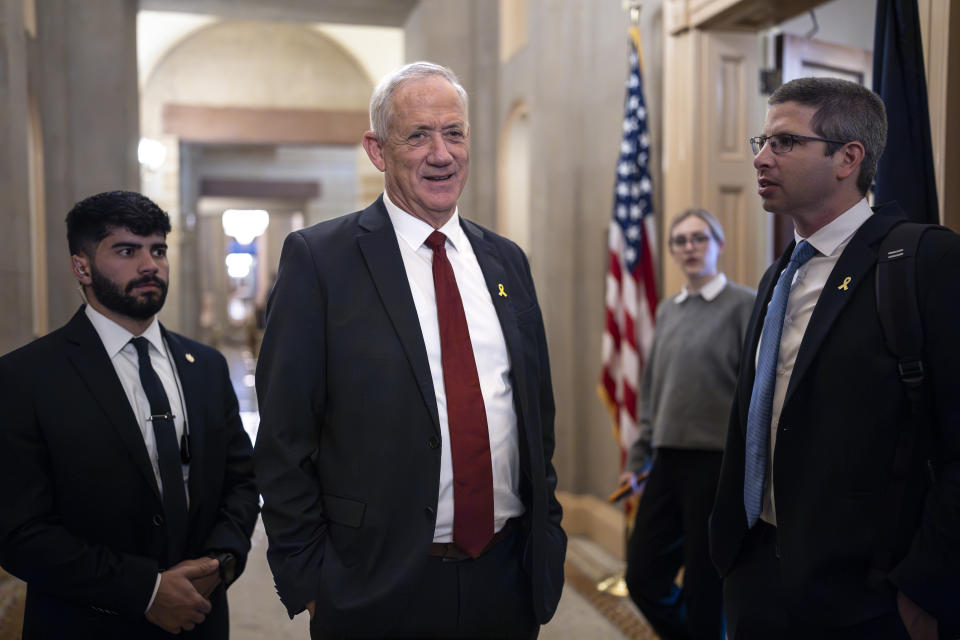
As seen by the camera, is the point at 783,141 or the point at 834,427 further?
the point at 783,141

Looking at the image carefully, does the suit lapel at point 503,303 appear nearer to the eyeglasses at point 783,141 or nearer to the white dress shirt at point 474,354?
the white dress shirt at point 474,354

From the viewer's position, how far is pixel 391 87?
1824mm

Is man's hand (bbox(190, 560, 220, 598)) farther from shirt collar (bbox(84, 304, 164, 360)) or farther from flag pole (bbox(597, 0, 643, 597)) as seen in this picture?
flag pole (bbox(597, 0, 643, 597))

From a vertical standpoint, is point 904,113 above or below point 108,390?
above

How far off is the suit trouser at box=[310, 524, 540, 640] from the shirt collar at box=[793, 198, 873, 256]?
1004mm

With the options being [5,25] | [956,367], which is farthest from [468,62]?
[956,367]

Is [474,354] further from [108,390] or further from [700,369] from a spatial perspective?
[700,369]

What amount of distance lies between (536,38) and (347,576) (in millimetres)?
4994

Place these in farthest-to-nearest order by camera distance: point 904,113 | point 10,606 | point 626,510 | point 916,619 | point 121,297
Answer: point 626,510 < point 10,606 < point 904,113 < point 121,297 < point 916,619

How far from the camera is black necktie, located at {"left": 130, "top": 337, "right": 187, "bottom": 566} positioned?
6.44 feet

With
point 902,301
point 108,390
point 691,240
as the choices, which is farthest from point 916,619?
point 691,240

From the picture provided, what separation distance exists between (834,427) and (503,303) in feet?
2.49

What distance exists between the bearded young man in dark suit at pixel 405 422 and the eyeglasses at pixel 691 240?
68.5 inches

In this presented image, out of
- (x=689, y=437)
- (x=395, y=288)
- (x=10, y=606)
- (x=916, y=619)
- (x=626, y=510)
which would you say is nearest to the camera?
(x=916, y=619)
